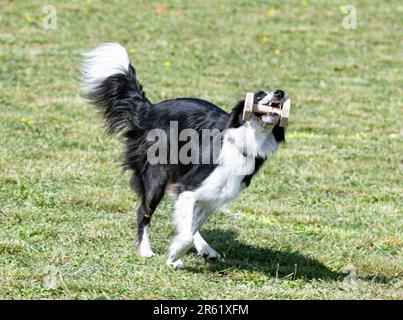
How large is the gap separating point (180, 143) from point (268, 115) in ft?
3.15

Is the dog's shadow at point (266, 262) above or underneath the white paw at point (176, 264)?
underneath

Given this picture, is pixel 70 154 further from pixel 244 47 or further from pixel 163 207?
pixel 244 47

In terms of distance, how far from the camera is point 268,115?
16.7ft

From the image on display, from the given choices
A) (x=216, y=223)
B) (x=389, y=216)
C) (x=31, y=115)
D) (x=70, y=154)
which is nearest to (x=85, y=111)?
(x=31, y=115)

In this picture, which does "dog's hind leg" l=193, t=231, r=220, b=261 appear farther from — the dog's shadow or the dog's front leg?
the dog's front leg

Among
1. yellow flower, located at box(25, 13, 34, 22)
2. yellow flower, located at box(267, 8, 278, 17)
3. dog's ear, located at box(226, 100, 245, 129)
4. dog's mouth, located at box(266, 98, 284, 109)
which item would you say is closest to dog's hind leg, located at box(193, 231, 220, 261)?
dog's ear, located at box(226, 100, 245, 129)

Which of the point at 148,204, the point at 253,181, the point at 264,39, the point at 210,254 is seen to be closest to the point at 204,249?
the point at 210,254

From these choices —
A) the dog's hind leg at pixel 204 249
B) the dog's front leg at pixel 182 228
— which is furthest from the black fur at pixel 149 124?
the dog's hind leg at pixel 204 249

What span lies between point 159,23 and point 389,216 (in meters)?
9.09

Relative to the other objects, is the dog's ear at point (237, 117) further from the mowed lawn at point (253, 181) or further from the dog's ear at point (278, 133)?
the mowed lawn at point (253, 181)

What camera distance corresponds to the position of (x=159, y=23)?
1505 centimetres

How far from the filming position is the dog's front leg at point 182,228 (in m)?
5.33

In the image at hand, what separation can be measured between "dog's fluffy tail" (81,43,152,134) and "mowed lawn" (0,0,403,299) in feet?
1.69

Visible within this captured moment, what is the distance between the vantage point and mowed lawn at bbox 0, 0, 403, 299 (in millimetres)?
5238
